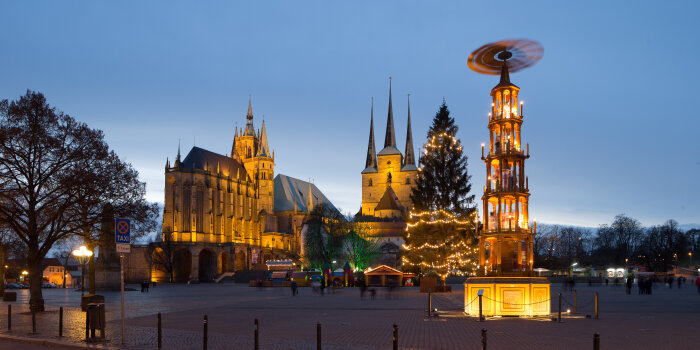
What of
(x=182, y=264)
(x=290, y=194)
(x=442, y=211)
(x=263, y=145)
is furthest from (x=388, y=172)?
(x=442, y=211)

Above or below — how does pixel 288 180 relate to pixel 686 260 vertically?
above

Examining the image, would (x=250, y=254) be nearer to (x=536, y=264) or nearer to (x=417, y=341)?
(x=536, y=264)

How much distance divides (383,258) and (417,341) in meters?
90.3

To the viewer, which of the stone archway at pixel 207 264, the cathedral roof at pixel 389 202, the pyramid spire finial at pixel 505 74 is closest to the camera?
the pyramid spire finial at pixel 505 74

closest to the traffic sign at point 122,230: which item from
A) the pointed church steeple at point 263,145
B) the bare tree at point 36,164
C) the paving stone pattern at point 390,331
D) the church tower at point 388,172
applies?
the paving stone pattern at point 390,331

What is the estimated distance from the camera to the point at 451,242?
4241 centimetres

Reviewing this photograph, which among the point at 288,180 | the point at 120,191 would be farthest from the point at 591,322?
the point at 288,180

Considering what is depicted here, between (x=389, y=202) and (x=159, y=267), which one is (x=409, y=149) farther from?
(x=159, y=267)

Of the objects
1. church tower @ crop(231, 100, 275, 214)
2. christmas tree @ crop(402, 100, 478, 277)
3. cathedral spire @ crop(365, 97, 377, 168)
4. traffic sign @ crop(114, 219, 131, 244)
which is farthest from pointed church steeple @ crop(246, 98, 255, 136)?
traffic sign @ crop(114, 219, 131, 244)

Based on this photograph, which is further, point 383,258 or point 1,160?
point 383,258

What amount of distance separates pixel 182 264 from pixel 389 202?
41256 millimetres

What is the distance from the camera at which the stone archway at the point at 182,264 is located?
100750 millimetres

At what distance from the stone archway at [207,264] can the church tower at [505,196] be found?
84.6 m

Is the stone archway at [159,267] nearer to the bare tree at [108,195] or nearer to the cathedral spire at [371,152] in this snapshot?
the cathedral spire at [371,152]
